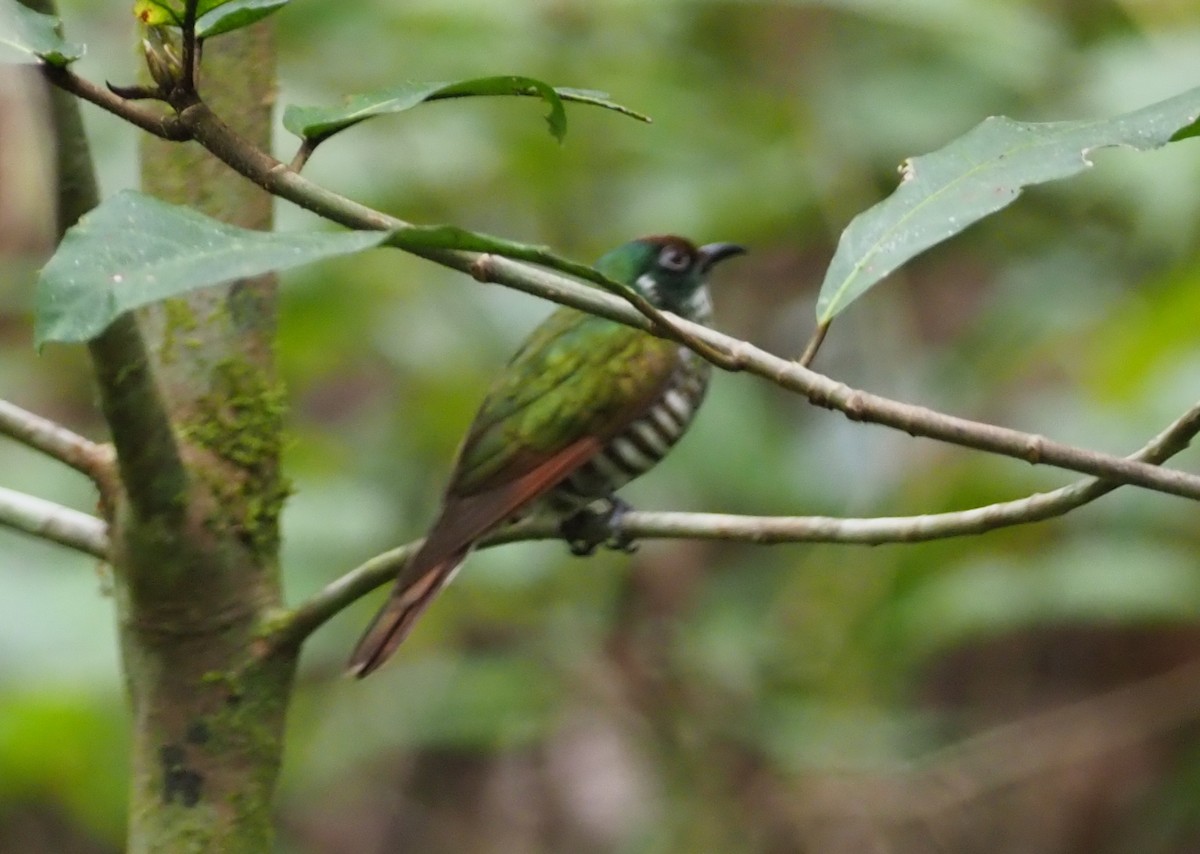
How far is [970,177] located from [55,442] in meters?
1.08

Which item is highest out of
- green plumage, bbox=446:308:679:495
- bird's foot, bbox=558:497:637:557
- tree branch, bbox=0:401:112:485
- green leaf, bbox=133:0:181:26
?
green plumage, bbox=446:308:679:495

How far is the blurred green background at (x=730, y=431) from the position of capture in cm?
362

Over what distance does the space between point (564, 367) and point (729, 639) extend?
1.21 meters

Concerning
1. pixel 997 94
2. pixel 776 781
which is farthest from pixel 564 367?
pixel 997 94

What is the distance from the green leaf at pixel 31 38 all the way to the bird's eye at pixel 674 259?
7.73 feet

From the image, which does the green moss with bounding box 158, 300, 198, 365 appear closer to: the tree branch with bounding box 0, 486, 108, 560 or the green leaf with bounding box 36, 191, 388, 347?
the tree branch with bounding box 0, 486, 108, 560

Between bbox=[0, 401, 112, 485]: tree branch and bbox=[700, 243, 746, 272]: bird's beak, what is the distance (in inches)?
69.2

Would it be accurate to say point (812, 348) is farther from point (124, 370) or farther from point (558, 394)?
point (558, 394)

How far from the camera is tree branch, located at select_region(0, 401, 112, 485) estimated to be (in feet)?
6.22

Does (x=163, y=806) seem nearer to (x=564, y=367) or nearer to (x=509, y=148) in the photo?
(x=564, y=367)

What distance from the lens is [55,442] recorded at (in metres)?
1.96

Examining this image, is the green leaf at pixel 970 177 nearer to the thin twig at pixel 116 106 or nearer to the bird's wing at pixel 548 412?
the thin twig at pixel 116 106

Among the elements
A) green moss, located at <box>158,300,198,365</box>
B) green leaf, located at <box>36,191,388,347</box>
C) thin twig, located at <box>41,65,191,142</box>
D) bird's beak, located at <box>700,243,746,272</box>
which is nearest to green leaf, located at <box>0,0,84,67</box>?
thin twig, located at <box>41,65,191,142</box>

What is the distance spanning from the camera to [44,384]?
4973 mm
